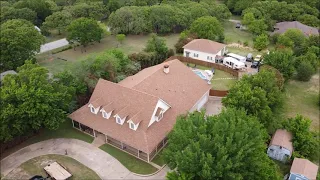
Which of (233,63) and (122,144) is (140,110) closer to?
(122,144)

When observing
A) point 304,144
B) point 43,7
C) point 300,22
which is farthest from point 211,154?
point 43,7

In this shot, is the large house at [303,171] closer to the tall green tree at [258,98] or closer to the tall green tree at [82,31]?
the tall green tree at [258,98]

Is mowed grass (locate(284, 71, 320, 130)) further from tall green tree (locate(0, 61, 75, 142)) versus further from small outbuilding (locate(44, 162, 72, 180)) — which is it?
tall green tree (locate(0, 61, 75, 142))

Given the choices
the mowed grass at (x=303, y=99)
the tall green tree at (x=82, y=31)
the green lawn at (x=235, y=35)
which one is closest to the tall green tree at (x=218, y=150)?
the mowed grass at (x=303, y=99)

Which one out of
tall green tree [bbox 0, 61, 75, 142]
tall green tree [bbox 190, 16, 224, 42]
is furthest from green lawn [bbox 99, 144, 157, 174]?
tall green tree [bbox 190, 16, 224, 42]


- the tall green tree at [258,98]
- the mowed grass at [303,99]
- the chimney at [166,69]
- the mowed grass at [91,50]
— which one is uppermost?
the chimney at [166,69]
